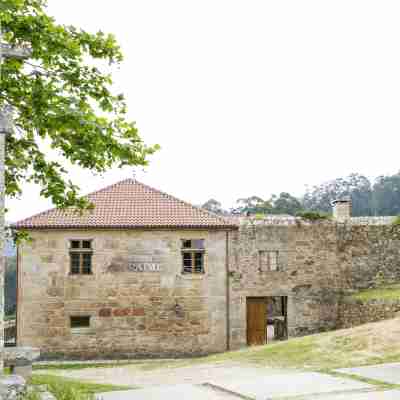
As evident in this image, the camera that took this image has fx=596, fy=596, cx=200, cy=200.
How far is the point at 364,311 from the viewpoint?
20.6 metres

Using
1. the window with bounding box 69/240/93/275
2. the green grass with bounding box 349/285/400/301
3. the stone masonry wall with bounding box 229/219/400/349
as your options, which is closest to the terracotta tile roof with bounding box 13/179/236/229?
the window with bounding box 69/240/93/275

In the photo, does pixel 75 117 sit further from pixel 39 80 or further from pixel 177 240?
pixel 177 240

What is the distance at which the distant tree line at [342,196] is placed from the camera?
60.2 m

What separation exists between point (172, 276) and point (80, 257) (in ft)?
10.9

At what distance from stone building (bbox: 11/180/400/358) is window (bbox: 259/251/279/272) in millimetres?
37

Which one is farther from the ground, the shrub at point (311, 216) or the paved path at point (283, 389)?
the shrub at point (311, 216)

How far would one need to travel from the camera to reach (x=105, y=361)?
20.3 m

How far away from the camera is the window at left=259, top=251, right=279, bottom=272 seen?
2203 cm

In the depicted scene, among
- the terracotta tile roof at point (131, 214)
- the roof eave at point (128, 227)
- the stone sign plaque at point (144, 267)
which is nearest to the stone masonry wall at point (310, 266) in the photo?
the roof eave at point (128, 227)

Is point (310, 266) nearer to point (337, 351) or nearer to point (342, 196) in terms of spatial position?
point (337, 351)

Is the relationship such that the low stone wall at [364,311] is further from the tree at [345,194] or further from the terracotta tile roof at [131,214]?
the tree at [345,194]

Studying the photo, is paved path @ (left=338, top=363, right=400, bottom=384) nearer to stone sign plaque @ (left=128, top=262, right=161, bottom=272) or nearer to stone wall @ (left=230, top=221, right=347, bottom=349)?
stone wall @ (left=230, top=221, right=347, bottom=349)

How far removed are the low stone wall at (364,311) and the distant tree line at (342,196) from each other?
3560 cm

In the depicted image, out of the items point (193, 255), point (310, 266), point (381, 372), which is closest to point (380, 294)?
point (310, 266)
